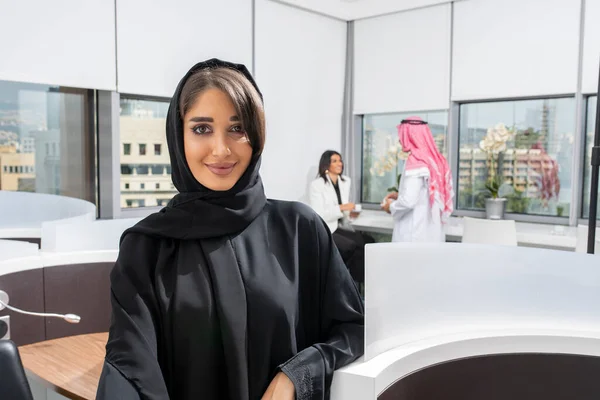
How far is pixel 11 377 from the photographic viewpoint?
4.08ft

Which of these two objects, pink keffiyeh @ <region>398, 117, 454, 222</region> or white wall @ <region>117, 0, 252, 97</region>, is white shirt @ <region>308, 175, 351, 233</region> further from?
white wall @ <region>117, 0, 252, 97</region>

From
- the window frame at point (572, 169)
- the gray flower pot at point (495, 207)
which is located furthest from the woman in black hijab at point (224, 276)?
the gray flower pot at point (495, 207)

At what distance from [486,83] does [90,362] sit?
4135mm

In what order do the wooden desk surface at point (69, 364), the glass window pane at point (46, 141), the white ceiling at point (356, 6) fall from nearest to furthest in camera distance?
the wooden desk surface at point (69, 364), the glass window pane at point (46, 141), the white ceiling at point (356, 6)

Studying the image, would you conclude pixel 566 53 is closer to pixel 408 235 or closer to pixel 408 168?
pixel 408 168

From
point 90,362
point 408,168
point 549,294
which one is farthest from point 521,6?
point 90,362

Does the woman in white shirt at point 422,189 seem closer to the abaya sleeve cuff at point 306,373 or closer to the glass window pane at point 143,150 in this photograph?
the glass window pane at point 143,150

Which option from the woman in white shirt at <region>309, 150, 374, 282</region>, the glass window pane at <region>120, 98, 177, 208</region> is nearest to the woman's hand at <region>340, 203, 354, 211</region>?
the woman in white shirt at <region>309, 150, 374, 282</region>

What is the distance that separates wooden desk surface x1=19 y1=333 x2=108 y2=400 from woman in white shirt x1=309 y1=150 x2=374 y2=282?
2.80 meters

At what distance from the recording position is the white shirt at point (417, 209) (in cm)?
422

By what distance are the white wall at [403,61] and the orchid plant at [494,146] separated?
505 mm

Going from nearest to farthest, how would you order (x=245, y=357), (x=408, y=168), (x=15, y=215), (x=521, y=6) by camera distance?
(x=245, y=357) → (x=15, y=215) → (x=408, y=168) → (x=521, y=6)

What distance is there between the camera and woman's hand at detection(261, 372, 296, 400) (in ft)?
3.33

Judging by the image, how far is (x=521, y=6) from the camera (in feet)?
15.3
